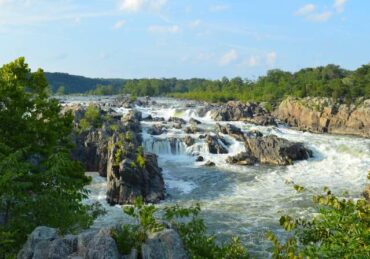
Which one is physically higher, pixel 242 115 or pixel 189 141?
pixel 242 115

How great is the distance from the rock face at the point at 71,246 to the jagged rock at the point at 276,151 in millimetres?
36497

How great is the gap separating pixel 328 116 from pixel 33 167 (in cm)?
6322

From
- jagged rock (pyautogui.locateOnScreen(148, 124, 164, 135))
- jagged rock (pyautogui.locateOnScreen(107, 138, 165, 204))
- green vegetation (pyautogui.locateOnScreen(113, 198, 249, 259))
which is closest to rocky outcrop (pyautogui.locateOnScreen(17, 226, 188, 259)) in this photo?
green vegetation (pyautogui.locateOnScreen(113, 198, 249, 259))

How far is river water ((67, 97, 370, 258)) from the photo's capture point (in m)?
26.4

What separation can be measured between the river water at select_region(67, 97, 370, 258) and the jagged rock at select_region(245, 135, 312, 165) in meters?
1.08

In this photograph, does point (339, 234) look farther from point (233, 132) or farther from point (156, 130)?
point (156, 130)

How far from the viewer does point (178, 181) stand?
3725 centimetres

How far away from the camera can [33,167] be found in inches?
632

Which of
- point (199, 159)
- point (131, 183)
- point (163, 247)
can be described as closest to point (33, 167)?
point (163, 247)

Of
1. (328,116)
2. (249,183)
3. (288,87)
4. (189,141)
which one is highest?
(288,87)

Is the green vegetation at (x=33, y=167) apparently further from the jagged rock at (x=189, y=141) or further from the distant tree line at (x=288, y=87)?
the distant tree line at (x=288, y=87)

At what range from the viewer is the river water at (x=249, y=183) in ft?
86.7

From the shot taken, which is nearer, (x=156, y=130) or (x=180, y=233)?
(x=180, y=233)

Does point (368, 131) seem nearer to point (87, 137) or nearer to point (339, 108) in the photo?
point (339, 108)
